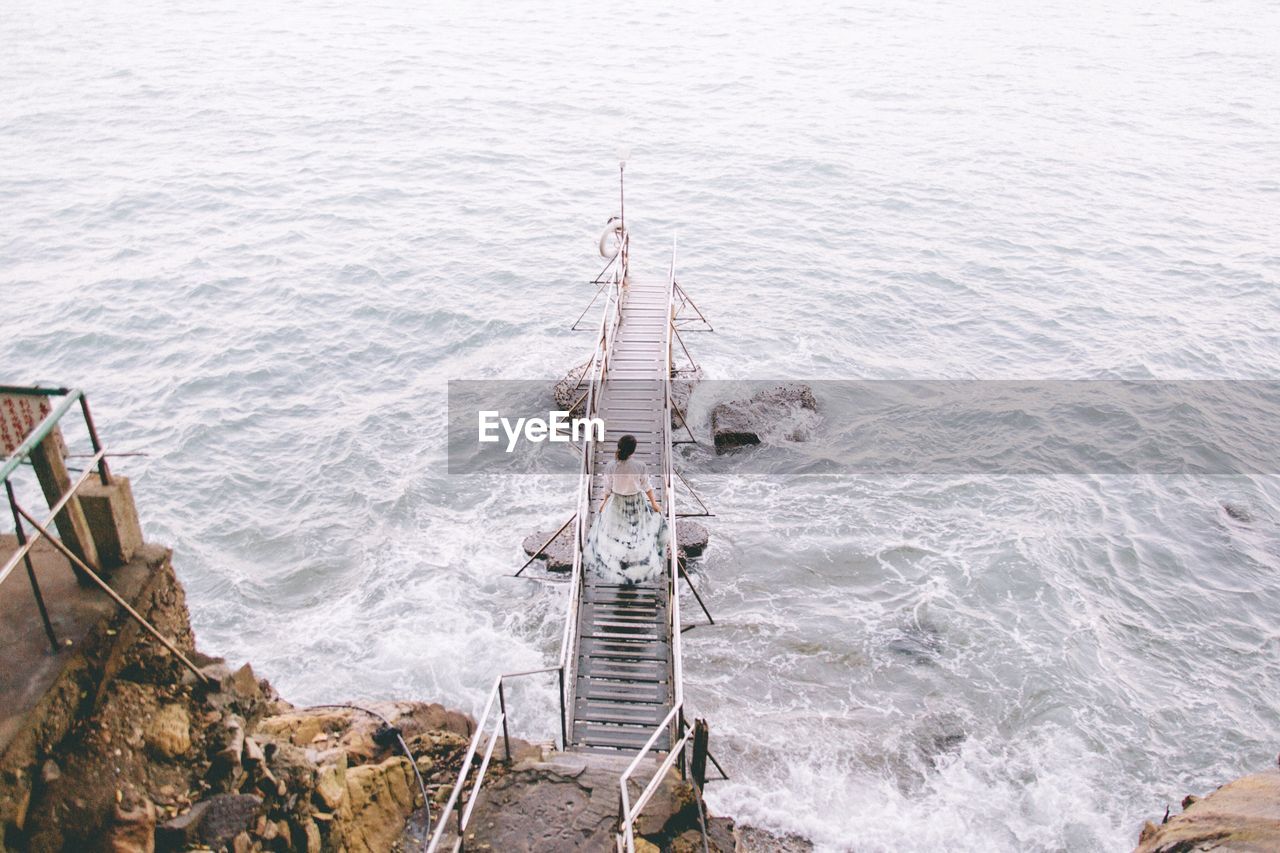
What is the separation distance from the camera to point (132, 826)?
6.20 m

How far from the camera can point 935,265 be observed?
35281mm

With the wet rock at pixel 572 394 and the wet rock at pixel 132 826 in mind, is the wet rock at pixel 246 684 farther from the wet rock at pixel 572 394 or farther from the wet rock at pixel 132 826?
the wet rock at pixel 572 394

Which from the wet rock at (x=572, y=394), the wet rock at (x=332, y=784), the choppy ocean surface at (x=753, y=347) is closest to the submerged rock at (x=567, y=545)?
the choppy ocean surface at (x=753, y=347)

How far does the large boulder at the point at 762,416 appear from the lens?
934 inches

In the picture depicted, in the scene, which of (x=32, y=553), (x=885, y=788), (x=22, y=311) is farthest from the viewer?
(x=22, y=311)

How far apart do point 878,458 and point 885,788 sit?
11305 millimetres

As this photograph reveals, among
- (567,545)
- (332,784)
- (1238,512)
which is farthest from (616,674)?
(1238,512)

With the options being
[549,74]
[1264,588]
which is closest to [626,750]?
[1264,588]

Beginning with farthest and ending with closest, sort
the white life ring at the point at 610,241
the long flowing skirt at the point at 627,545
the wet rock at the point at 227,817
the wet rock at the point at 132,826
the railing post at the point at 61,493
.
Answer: the white life ring at the point at 610,241, the long flowing skirt at the point at 627,545, the wet rock at the point at 227,817, the railing post at the point at 61,493, the wet rock at the point at 132,826

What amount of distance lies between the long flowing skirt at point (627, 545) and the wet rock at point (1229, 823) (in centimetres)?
741

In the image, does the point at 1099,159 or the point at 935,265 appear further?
the point at 1099,159

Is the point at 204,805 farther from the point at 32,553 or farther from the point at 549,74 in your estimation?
the point at 549,74

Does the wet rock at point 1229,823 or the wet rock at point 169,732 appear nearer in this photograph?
the wet rock at point 169,732

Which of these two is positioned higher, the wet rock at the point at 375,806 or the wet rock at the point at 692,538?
A: the wet rock at the point at 375,806
